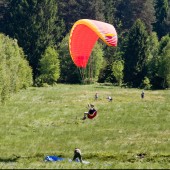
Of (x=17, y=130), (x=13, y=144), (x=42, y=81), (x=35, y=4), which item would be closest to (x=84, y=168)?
(x=13, y=144)

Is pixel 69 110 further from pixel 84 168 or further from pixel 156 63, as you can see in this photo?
pixel 156 63

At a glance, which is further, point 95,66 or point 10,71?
point 95,66

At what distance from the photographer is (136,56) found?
93.1 meters

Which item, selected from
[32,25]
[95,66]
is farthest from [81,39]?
[32,25]

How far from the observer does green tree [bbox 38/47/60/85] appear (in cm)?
8375

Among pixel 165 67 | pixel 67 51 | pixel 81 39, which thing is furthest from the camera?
pixel 67 51

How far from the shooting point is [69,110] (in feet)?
175

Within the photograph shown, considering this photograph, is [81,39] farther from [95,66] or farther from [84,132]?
[95,66]

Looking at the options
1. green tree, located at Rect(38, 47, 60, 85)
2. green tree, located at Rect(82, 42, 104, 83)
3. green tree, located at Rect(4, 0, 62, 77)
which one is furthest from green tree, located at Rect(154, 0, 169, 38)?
green tree, located at Rect(38, 47, 60, 85)

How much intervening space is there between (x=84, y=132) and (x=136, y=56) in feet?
177

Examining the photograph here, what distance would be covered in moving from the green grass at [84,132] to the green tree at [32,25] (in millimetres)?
30383

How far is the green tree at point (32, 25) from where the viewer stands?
93188 millimetres

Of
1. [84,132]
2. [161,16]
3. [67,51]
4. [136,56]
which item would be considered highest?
[161,16]

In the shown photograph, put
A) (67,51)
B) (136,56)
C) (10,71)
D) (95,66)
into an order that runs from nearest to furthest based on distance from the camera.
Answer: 1. (10,71)
2. (95,66)
3. (67,51)
4. (136,56)
